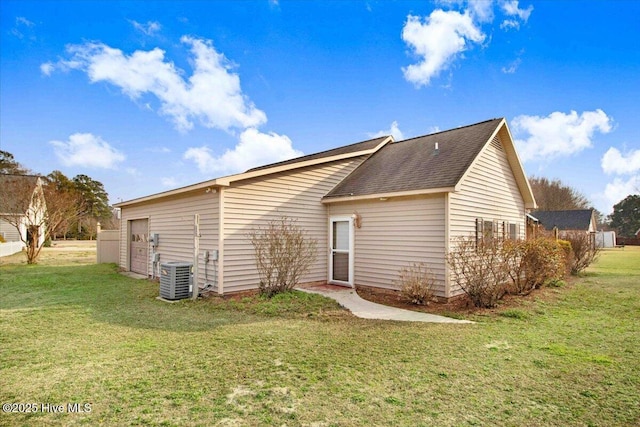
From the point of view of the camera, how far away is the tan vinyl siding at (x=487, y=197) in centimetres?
823

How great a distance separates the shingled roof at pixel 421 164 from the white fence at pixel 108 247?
38.7ft

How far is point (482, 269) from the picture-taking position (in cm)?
738

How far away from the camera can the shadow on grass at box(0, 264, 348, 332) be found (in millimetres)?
6148

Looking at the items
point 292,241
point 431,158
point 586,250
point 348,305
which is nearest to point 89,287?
point 292,241

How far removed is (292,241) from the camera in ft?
27.9

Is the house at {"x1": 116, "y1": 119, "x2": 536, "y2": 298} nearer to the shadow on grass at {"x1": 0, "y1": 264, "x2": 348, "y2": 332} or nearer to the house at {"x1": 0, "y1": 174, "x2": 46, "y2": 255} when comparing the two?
the shadow on grass at {"x1": 0, "y1": 264, "x2": 348, "y2": 332}

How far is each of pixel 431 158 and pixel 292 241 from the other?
4.73 m

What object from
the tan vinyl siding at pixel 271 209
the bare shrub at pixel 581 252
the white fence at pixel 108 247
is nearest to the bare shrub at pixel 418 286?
the tan vinyl siding at pixel 271 209

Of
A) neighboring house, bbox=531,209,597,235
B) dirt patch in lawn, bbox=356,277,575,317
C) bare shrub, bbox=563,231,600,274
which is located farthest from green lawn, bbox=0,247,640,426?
neighboring house, bbox=531,209,597,235

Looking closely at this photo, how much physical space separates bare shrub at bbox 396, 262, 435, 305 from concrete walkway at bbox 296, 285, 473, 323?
1.82ft

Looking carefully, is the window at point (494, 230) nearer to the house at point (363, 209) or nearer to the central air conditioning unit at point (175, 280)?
the house at point (363, 209)

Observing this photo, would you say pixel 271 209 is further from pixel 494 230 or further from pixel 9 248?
pixel 9 248

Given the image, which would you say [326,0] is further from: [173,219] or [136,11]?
[173,219]

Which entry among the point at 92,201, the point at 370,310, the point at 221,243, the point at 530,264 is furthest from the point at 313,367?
the point at 92,201
